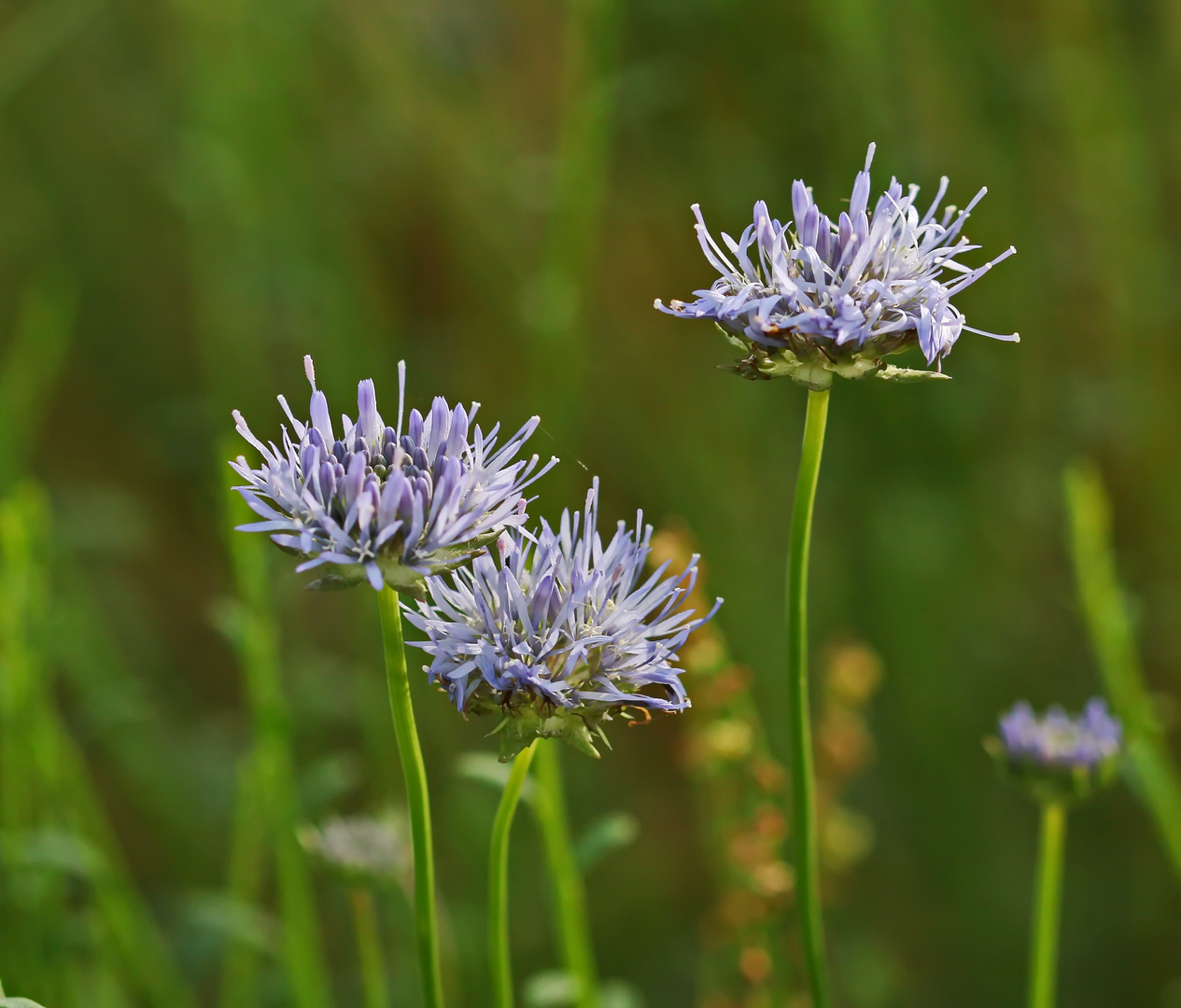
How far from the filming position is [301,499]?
2.85 feet

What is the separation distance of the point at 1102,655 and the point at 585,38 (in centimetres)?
134

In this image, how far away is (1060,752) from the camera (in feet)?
4.30

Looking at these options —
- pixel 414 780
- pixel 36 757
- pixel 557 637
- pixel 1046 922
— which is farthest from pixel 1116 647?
pixel 36 757

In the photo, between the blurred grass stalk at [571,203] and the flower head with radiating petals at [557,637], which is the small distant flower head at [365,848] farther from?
the flower head with radiating petals at [557,637]

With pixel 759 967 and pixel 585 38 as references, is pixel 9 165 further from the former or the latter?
pixel 759 967

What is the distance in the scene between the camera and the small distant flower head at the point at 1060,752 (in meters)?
1.28

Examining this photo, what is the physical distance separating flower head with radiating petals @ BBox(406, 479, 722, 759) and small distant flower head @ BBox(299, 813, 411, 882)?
2.27ft

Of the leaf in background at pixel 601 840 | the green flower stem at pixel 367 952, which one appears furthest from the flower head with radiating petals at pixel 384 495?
the green flower stem at pixel 367 952

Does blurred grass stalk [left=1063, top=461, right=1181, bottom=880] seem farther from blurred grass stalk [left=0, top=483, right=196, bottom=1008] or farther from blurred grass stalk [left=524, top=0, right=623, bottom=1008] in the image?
blurred grass stalk [left=0, top=483, right=196, bottom=1008]

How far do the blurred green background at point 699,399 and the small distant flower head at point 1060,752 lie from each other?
1026mm

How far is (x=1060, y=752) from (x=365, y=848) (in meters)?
0.88

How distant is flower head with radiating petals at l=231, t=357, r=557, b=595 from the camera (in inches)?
32.7

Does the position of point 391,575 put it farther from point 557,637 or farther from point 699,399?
point 699,399

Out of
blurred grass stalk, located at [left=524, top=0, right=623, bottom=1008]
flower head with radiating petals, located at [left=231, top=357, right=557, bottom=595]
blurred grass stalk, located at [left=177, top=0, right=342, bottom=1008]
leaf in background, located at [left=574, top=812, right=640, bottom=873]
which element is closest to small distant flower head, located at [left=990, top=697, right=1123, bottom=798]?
leaf in background, located at [left=574, top=812, right=640, bottom=873]
